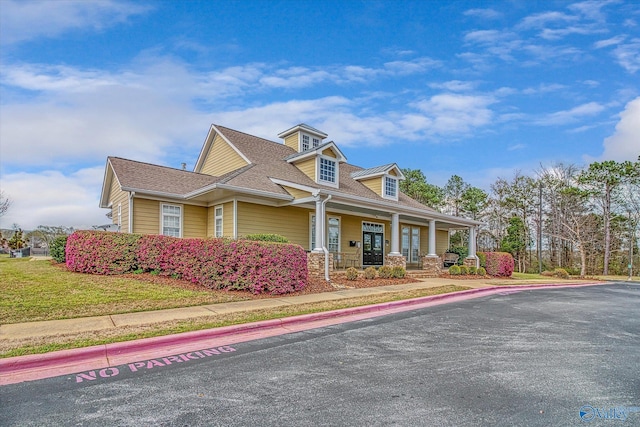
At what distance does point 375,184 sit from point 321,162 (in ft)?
14.4

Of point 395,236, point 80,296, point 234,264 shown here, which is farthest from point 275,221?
point 80,296

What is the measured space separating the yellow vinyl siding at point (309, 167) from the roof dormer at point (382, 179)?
4.16 meters

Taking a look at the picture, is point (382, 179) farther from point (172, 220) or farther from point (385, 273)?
point (172, 220)

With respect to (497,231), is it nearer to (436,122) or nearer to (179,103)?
(436,122)

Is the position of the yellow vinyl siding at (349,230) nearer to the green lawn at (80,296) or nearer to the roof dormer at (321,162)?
the roof dormer at (321,162)

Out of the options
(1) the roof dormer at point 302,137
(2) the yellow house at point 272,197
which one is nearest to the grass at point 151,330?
(2) the yellow house at point 272,197

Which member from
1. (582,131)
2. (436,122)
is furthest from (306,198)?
(582,131)

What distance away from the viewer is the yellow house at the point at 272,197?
13.9 meters

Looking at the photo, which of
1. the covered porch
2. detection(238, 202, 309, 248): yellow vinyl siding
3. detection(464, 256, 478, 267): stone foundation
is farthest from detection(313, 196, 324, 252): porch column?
detection(464, 256, 478, 267): stone foundation

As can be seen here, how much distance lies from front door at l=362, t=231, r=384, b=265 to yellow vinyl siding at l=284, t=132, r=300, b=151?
20.5ft

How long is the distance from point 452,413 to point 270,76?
591 inches

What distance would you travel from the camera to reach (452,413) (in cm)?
325

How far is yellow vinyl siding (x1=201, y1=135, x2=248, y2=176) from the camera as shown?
17.3 m

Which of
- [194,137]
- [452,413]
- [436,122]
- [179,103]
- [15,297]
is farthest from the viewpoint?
[194,137]
